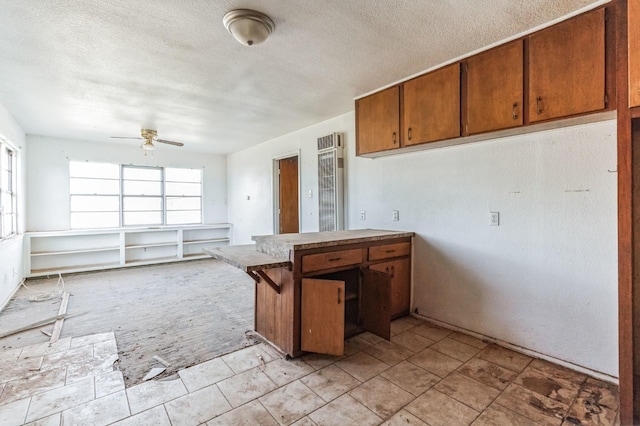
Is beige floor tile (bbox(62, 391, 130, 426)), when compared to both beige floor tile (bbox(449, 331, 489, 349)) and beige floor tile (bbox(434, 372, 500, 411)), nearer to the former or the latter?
beige floor tile (bbox(434, 372, 500, 411))

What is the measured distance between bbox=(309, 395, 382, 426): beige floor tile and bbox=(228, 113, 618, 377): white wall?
1518 mm

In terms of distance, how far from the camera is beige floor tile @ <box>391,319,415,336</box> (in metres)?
2.88

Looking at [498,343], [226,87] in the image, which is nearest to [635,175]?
[498,343]

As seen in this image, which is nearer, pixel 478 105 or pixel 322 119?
pixel 478 105

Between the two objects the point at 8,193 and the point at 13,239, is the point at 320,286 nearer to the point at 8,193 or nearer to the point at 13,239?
the point at 13,239

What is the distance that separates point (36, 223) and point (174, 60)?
4.87 metres

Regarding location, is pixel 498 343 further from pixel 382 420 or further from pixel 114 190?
pixel 114 190

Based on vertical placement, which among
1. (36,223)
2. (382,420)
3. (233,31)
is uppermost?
(233,31)

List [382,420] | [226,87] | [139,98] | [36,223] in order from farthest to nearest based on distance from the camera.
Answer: [36,223] → [139,98] → [226,87] → [382,420]

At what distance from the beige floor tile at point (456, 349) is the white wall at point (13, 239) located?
15.9ft

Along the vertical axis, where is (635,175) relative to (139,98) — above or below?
below

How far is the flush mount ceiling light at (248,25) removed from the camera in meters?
1.86

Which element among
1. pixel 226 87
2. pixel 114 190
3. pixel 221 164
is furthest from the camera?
pixel 221 164

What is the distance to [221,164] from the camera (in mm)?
7273
